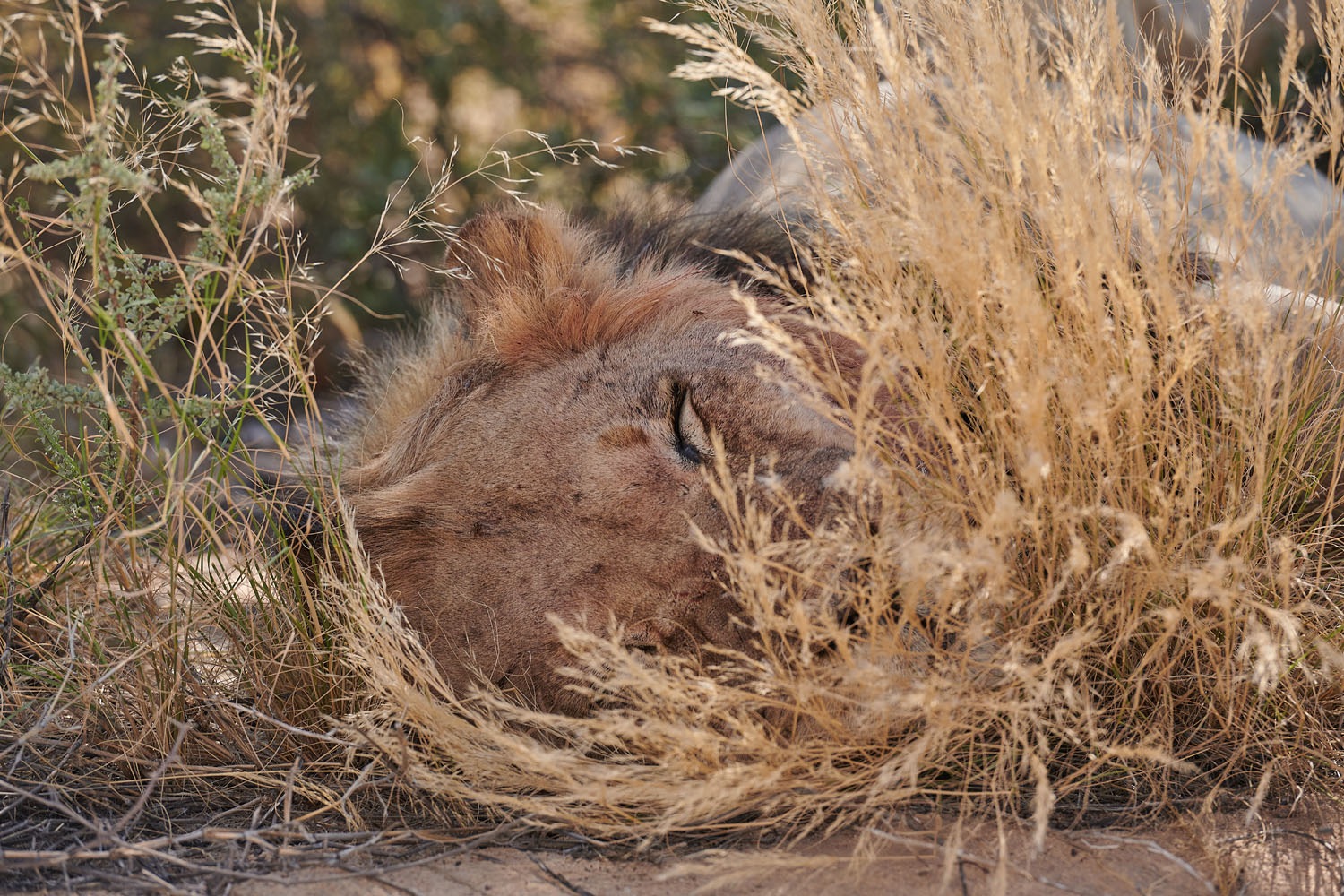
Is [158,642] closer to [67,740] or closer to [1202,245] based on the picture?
[67,740]

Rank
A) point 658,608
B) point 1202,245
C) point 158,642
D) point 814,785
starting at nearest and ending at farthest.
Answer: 1. point 814,785
2. point 658,608
3. point 158,642
4. point 1202,245

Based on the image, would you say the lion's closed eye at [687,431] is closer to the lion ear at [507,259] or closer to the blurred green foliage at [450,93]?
the lion ear at [507,259]

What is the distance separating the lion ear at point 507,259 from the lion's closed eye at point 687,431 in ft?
1.58

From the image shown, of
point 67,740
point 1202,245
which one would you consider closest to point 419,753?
point 67,740

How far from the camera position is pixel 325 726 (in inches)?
94.3

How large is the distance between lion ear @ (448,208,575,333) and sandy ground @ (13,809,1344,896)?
1.21 m

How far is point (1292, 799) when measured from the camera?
73.2 inches

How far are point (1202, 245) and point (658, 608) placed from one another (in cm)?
167

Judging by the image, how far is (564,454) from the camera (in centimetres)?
222

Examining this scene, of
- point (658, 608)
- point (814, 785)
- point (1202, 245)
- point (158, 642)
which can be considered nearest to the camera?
point (814, 785)

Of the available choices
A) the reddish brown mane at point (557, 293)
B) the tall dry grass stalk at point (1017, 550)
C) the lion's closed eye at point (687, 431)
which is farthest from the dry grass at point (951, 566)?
the reddish brown mane at point (557, 293)

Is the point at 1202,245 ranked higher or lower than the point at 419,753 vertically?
higher

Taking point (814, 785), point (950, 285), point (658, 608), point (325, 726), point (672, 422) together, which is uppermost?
point (950, 285)

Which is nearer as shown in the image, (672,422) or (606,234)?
(672,422)
